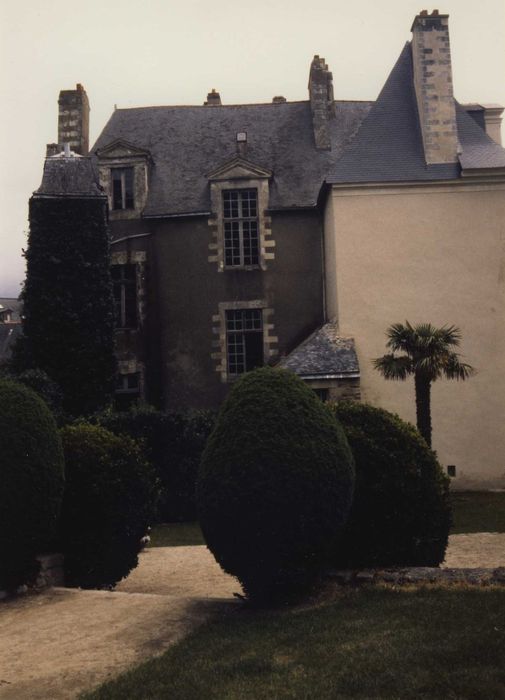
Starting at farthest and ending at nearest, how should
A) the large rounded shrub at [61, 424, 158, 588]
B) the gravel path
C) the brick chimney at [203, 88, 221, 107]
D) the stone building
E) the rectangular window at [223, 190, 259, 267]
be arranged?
the brick chimney at [203, 88, 221, 107] → the rectangular window at [223, 190, 259, 267] → the stone building → the large rounded shrub at [61, 424, 158, 588] → the gravel path

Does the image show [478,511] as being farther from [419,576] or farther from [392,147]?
[392,147]

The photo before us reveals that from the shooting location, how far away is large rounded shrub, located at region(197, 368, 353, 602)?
21.9ft

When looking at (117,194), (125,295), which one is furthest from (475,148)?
(125,295)

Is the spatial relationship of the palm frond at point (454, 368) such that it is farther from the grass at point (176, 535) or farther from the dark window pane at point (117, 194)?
the dark window pane at point (117, 194)

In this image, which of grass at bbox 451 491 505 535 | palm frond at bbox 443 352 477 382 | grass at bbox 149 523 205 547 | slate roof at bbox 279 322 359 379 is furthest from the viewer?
slate roof at bbox 279 322 359 379

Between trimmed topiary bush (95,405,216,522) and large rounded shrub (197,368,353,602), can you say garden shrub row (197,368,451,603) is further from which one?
trimmed topiary bush (95,405,216,522)

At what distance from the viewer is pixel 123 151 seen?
22.0 m

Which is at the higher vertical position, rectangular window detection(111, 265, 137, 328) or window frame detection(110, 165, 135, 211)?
window frame detection(110, 165, 135, 211)

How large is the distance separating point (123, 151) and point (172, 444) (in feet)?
31.3

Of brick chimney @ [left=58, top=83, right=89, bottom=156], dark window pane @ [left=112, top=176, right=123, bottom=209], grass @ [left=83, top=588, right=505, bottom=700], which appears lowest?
→ grass @ [left=83, top=588, right=505, bottom=700]

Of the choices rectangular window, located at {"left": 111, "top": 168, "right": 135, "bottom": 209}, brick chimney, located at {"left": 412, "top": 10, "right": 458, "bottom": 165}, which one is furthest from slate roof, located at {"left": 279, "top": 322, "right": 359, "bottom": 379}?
rectangular window, located at {"left": 111, "top": 168, "right": 135, "bottom": 209}

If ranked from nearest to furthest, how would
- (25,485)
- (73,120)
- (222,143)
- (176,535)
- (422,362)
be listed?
(25,485), (176,535), (422,362), (73,120), (222,143)

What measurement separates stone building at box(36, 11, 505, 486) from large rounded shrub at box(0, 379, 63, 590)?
33.5ft

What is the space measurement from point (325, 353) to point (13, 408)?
1123cm
